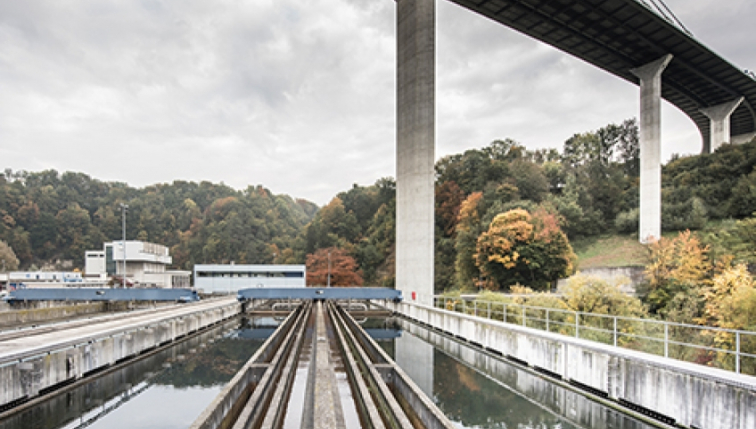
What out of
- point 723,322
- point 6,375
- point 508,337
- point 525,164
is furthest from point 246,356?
point 525,164

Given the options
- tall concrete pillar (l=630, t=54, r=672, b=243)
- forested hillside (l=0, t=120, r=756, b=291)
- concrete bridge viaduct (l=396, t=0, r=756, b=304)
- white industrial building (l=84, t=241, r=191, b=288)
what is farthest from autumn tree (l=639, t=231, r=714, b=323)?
white industrial building (l=84, t=241, r=191, b=288)

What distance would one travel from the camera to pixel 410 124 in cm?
3061

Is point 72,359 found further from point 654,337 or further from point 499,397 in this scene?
point 654,337

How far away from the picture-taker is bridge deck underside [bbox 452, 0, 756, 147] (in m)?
35.3

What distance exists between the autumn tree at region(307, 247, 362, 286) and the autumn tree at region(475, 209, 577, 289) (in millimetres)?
29848

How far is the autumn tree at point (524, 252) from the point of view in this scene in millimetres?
42000

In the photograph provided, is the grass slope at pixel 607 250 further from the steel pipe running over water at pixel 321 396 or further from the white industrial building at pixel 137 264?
the white industrial building at pixel 137 264

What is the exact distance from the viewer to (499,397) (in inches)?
451

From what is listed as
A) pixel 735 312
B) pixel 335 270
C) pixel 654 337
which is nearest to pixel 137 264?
pixel 335 270

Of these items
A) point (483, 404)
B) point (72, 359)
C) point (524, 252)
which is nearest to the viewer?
point (483, 404)

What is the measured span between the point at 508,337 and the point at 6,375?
13.5m

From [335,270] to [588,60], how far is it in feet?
145

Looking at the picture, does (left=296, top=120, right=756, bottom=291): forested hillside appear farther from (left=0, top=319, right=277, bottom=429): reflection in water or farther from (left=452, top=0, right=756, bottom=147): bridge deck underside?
(left=0, top=319, right=277, bottom=429): reflection in water

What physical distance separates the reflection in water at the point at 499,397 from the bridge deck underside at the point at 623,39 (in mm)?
27647
